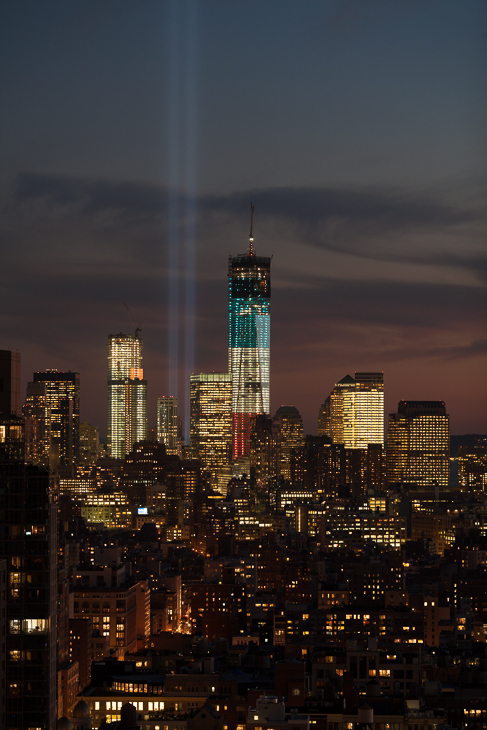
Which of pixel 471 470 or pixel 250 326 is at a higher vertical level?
pixel 250 326

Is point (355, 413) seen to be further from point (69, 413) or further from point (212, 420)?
point (69, 413)

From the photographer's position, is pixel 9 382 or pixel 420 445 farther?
pixel 420 445

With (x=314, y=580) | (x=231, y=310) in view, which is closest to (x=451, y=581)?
(x=314, y=580)

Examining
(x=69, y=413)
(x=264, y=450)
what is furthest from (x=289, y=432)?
(x=69, y=413)

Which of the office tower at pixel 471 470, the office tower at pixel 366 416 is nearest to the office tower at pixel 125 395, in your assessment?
the office tower at pixel 366 416

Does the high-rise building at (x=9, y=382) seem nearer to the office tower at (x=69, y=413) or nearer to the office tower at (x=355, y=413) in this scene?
the office tower at (x=69, y=413)

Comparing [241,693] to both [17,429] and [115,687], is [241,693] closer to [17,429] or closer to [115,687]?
[115,687]

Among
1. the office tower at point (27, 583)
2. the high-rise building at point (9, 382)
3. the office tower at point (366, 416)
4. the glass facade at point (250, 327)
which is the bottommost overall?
the office tower at point (27, 583)
